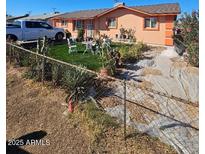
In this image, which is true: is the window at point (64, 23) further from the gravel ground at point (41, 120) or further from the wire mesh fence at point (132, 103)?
the gravel ground at point (41, 120)

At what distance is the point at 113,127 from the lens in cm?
689

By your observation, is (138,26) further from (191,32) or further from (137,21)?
(191,32)

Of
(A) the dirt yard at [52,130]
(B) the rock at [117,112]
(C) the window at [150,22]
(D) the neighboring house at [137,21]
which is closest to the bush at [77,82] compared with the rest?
(A) the dirt yard at [52,130]

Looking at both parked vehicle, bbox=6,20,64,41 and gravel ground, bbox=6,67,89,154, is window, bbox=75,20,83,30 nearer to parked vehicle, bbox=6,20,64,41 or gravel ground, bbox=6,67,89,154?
parked vehicle, bbox=6,20,64,41

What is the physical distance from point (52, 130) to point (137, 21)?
1807 cm

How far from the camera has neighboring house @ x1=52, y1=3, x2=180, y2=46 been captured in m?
21.7

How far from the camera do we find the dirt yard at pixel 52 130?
6.20 m

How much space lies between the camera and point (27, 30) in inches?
822

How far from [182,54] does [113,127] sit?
11205 millimetres

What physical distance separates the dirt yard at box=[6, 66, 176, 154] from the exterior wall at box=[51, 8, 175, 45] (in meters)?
14.4

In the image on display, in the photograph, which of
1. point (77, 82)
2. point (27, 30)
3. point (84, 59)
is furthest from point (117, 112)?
point (27, 30)

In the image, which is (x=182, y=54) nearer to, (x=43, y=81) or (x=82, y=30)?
(x=43, y=81)

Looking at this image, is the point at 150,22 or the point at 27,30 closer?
the point at 27,30
